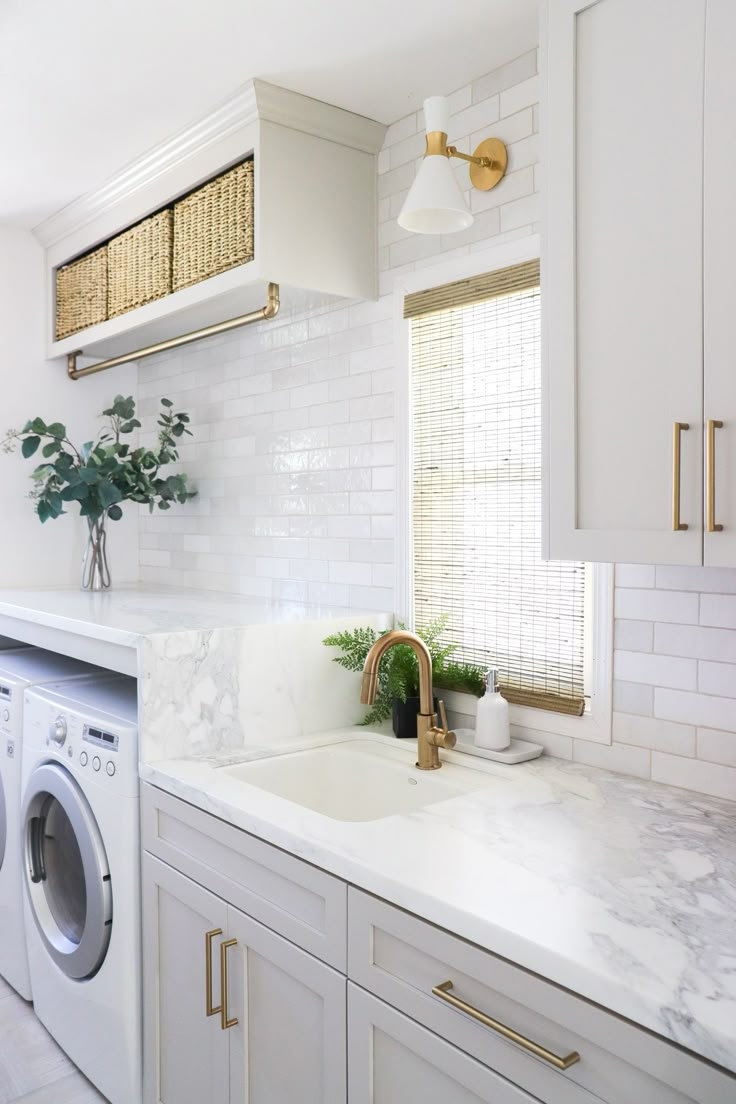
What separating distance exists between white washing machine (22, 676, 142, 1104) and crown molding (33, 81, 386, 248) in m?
1.61

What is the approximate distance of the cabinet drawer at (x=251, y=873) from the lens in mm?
1453

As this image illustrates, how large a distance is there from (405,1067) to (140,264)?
8.09ft

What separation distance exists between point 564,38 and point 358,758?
159 cm

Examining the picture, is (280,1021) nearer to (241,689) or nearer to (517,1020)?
(517,1020)

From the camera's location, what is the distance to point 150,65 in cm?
217

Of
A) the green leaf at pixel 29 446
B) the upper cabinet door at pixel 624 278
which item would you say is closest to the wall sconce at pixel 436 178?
the upper cabinet door at pixel 624 278

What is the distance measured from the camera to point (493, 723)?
2.02m

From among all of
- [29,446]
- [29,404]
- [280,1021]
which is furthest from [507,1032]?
[29,404]

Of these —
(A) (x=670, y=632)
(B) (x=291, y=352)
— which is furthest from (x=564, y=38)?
(B) (x=291, y=352)

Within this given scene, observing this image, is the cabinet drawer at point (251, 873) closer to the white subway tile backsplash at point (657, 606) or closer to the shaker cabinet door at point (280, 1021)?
the shaker cabinet door at point (280, 1021)

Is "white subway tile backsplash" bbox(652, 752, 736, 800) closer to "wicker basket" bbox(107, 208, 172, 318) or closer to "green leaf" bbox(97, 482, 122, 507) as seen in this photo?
"wicker basket" bbox(107, 208, 172, 318)

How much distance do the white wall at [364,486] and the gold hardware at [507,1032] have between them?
0.79 metres

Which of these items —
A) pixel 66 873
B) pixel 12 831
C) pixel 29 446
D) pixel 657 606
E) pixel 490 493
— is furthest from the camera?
pixel 29 446

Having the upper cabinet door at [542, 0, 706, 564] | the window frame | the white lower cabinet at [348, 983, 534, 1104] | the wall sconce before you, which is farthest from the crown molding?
the white lower cabinet at [348, 983, 534, 1104]
